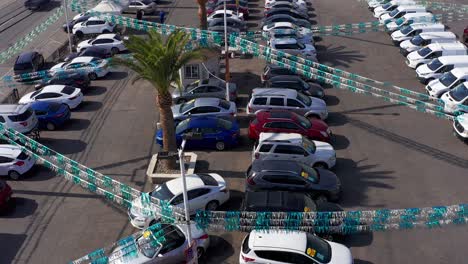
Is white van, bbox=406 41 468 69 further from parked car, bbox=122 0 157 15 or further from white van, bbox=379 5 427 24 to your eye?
parked car, bbox=122 0 157 15

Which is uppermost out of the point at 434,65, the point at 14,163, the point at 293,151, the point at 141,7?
the point at 434,65

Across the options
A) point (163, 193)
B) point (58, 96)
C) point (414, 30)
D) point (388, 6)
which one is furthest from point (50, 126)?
point (388, 6)

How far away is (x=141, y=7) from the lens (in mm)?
45969

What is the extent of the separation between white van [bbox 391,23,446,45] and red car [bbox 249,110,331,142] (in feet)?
47.8

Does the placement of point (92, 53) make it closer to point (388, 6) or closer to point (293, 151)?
point (293, 151)

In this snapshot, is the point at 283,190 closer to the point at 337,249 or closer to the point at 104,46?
the point at 337,249

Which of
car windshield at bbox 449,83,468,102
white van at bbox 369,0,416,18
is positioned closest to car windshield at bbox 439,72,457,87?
car windshield at bbox 449,83,468,102

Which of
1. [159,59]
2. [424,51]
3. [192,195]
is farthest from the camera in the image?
[424,51]

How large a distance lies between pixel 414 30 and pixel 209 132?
18.9 metres

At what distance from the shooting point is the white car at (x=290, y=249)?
53.6 ft

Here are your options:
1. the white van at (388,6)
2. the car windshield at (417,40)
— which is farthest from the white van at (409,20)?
the car windshield at (417,40)

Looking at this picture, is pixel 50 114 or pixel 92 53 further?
pixel 92 53

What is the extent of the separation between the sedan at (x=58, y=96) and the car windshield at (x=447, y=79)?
1984cm

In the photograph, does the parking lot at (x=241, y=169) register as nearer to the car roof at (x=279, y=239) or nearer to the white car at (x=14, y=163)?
the white car at (x=14, y=163)
